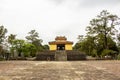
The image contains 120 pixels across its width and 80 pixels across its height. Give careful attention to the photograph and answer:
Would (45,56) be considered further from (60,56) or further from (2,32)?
(2,32)

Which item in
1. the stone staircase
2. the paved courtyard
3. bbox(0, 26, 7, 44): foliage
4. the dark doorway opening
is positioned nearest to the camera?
the paved courtyard

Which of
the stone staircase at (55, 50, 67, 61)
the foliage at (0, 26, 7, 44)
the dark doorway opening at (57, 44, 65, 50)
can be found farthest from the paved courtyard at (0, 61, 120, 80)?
the dark doorway opening at (57, 44, 65, 50)

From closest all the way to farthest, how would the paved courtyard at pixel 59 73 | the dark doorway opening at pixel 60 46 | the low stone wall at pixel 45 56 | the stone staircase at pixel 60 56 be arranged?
the paved courtyard at pixel 59 73 < the low stone wall at pixel 45 56 < the stone staircase at pixel 60 56 < the dark doorway opening at pixel 60 46

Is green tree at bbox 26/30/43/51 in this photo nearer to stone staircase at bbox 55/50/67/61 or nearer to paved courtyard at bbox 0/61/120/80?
stone staircase at bbox 55/50/67/61

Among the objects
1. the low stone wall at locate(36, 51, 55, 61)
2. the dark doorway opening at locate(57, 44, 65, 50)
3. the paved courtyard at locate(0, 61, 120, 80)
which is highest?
the dark doorway opening at locate(57, 44, 65, 50)

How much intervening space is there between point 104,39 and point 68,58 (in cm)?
1037

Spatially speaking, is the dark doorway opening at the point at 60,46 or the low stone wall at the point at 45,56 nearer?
the low stone wall at the point at 45,56

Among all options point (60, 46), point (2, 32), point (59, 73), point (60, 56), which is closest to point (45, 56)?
point (60, 56)

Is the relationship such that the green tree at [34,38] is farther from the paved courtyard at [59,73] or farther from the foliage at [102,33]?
the paved courtyard at [59,73]

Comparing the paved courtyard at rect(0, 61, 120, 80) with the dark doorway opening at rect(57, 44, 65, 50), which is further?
the dark doorway opening at rect(57, 44, 65, 50)

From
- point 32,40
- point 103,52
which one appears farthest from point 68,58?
point 32,40

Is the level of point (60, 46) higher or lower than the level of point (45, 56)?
higher

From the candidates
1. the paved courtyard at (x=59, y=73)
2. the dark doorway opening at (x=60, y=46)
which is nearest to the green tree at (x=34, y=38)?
the dark doorway opening at (x=60, y=46)

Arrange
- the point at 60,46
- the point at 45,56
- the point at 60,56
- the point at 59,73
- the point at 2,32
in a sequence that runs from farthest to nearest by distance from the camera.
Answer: the point at 60,46 → the point at 60,56 → the point at 45,56 → the point at 2,32 → the point at 59,73
